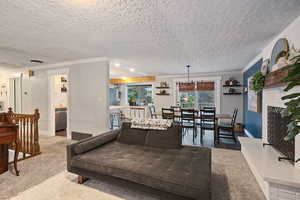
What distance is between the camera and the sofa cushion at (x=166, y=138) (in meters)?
2.46

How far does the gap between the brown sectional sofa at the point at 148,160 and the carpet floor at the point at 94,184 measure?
17cm

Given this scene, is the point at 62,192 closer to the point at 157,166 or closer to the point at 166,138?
the point at 157,166

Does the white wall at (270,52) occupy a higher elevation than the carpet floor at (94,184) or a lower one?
higher

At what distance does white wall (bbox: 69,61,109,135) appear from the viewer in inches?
157

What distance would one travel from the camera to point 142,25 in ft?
7.26

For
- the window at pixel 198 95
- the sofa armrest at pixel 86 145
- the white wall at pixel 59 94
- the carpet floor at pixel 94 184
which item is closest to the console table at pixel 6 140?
the carpet floor at pixel 94 184

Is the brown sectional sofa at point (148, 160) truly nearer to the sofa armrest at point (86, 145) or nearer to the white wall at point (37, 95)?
the sofa armrest at point (86, 145)

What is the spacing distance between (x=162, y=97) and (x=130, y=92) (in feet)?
8.26

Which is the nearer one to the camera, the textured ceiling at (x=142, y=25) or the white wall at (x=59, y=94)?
the textured ceiling at (x=142, y=25)

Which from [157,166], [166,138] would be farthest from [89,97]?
[157,166]

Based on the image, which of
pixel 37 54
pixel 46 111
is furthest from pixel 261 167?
pixel 46 111

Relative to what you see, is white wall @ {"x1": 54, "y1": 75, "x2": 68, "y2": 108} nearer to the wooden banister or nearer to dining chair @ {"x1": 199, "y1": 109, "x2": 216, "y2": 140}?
the wooden banister

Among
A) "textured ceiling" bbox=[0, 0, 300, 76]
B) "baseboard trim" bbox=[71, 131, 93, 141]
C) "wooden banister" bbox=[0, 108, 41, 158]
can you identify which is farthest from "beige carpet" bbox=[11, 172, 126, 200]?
"textured ceiling" bbox=[0, 0, 300, 76]

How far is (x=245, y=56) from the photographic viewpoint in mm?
3861
